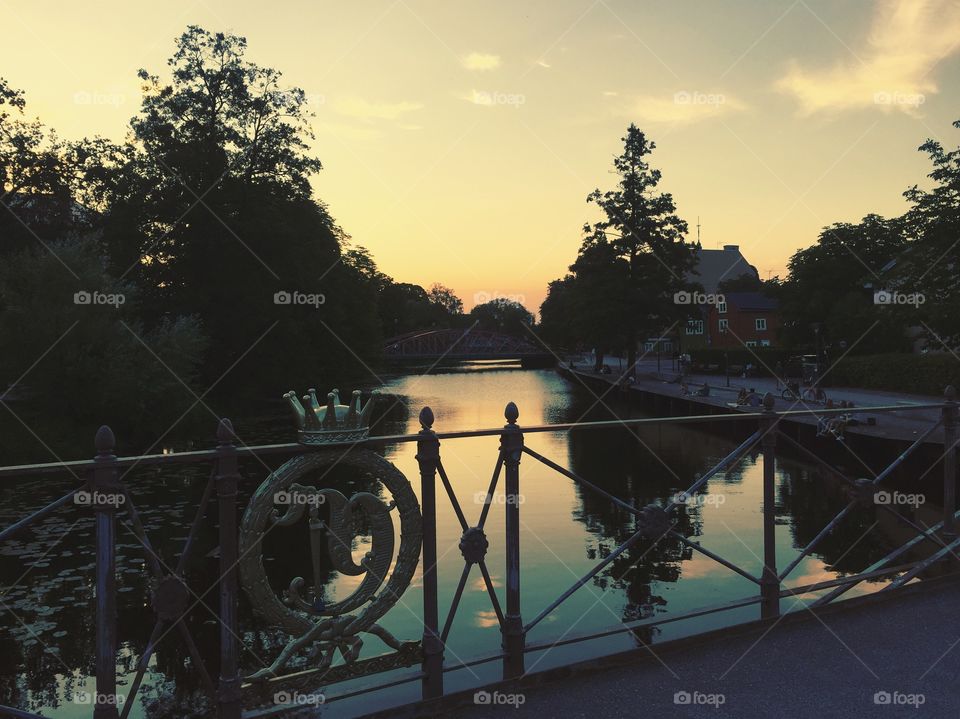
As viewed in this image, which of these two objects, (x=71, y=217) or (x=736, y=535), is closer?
(x=736, y=535)

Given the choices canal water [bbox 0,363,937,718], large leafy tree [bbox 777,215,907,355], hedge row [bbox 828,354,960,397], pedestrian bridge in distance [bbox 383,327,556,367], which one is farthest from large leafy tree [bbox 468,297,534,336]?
canal water [bbox 0,363,937,718]

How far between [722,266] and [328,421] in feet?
438

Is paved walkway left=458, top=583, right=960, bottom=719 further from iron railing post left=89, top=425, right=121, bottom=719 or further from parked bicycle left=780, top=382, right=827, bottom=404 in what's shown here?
parked bicycle left=780, top=382, right=827, bottom=404

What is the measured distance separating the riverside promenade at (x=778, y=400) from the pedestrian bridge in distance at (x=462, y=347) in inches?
2117

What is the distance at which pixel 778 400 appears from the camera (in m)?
37.1

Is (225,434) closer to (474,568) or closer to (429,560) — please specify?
(429,560)

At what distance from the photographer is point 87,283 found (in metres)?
25.2

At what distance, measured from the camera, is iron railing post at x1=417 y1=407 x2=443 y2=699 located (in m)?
3.87

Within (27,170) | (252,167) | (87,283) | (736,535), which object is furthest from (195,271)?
(736,535)

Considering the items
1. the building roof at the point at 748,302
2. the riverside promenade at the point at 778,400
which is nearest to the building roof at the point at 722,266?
the building roof at the point at 748,302

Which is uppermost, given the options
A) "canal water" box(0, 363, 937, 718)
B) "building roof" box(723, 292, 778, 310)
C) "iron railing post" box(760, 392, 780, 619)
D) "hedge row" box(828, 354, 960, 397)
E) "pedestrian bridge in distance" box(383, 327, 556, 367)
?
"building roof" box(723, 292, 778, 310)

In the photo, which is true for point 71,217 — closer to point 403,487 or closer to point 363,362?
point 363,362

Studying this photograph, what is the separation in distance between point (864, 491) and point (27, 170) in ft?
130

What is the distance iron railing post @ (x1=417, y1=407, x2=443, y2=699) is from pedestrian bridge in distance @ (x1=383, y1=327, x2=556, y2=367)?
112139 mm
